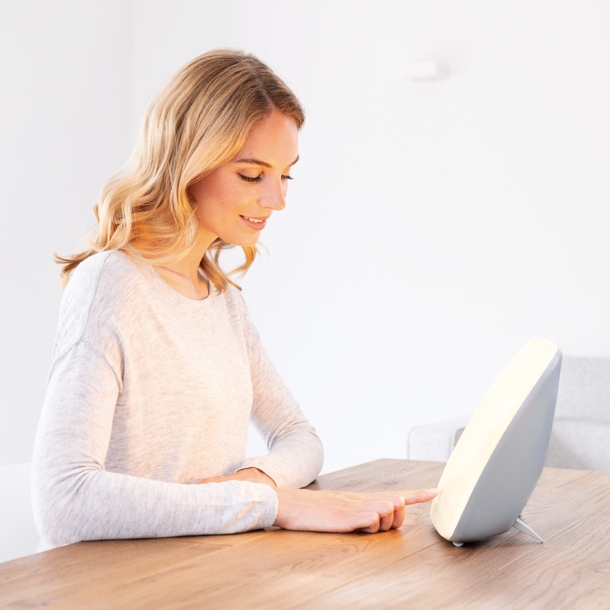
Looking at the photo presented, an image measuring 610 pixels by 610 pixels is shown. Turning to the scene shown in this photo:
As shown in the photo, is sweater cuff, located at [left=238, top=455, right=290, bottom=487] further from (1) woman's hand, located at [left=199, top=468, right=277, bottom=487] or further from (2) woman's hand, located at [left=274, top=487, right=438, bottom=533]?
(2) woman's hand, located at [left=274, top=487, right=438, bottom=533]

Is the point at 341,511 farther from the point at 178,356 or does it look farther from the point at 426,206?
the point at 426,206

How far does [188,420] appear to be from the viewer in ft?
4.27

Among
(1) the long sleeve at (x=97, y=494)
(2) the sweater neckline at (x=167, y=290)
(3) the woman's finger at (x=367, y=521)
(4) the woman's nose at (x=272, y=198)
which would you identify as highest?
(4) the woman's nose at (x=272, y=198)

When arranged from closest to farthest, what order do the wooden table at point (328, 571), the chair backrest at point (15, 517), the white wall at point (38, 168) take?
the wooden table at point (328, 571) → the chair backrest at point (15, 517) → the white wall at point (38, 168)

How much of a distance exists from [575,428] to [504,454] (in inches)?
91.7

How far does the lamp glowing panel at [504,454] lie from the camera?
96 cm

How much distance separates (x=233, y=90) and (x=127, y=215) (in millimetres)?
266

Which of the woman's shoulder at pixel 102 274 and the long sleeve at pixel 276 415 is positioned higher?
the woman's shoulder at pixel 102 274

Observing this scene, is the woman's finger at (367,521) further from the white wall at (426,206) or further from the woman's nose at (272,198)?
the white wall at (426,206)

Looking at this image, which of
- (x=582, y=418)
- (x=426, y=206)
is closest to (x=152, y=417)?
Answer: (x=582, y=418)

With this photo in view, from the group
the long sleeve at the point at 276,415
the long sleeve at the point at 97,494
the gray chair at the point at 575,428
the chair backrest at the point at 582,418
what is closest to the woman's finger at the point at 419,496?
the long sleeve at the point at 97,494

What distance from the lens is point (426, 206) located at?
389 cm

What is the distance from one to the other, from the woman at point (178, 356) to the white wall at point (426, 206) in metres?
2.35

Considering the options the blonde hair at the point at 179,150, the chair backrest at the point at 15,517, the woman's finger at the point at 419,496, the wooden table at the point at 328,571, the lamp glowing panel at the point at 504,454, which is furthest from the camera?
the blonde hair at the point at 179,150
